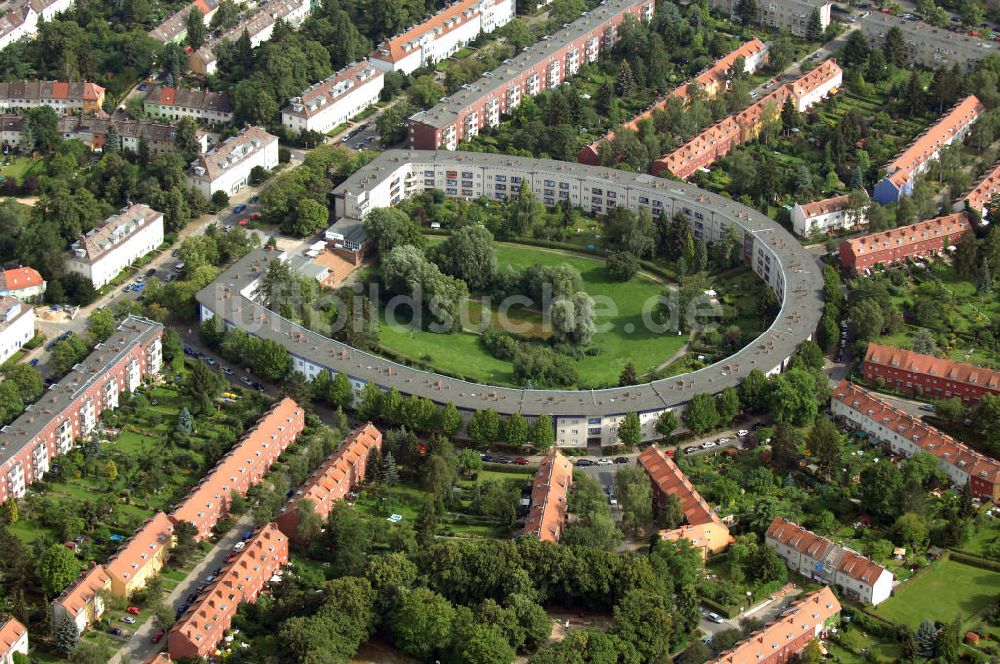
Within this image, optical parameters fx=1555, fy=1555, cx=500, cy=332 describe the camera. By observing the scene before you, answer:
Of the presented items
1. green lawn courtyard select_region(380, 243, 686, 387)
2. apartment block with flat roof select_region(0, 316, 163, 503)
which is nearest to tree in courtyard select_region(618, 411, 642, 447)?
green lawn courtyard select_region(380, 243, 686, 387)

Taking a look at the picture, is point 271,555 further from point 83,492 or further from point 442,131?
point 442,131

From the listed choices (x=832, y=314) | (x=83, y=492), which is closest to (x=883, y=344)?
(x=832, y=314)

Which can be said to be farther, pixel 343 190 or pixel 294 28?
pixel 294 28

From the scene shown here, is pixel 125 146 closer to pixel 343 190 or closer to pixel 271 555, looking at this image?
pixel 343 190

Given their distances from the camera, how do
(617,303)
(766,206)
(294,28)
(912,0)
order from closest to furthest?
1. (617,303)
2. (766,206)
3. (294,28)
4. (912,0)

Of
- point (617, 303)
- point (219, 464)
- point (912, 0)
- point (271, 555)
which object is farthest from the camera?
point (912, 0)

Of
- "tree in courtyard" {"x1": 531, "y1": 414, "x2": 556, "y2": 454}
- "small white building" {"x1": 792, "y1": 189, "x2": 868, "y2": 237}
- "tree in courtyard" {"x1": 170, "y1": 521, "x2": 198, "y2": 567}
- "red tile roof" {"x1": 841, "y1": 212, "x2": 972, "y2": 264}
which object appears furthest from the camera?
"small white building" {"x1": 792, "y1": 189, "x2": 868, "y2": 237}

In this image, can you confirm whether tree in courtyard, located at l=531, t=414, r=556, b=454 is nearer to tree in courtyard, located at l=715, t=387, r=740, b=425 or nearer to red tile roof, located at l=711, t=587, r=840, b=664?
tree in courtyard, located at l=715, t=387, r=740, b=425
